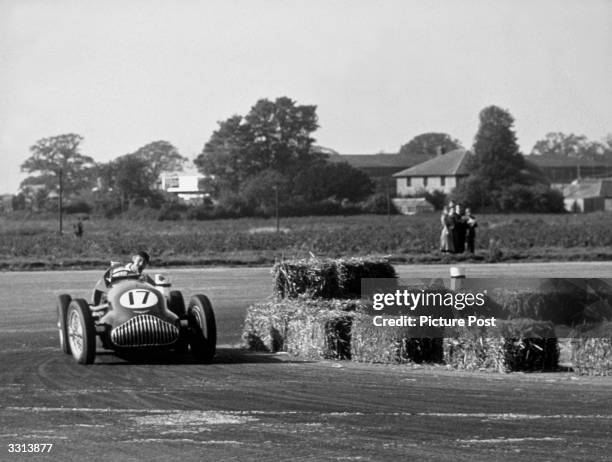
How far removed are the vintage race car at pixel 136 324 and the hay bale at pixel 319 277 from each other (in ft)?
7.14

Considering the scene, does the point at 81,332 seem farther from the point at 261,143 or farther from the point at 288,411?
the point at 261,143

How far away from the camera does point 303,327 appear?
13891 millimetres

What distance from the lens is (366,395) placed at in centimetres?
1022

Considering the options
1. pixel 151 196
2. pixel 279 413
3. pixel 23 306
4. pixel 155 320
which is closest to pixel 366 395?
pixel 279 413

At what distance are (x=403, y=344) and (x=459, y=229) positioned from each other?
24.8m

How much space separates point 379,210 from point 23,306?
54927 mm

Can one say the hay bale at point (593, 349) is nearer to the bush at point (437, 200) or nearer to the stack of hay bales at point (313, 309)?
the stack of hay bales at point (313, 309)

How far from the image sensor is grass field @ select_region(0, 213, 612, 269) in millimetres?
40281

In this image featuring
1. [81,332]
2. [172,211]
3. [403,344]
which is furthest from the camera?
[172,211]

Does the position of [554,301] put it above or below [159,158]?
below

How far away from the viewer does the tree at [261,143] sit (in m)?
47.2

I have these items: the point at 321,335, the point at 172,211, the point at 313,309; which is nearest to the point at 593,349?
the point at 321,335

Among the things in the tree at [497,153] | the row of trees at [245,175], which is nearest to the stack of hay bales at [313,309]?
the row of trees at [245,175]

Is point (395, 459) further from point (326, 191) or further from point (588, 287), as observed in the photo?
point (326, 191)
